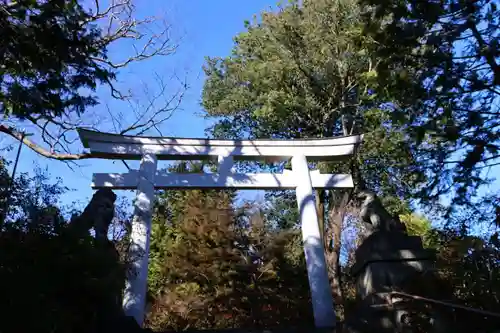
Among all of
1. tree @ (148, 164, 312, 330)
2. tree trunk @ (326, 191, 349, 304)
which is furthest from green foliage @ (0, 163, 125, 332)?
tree trunk @ (326, 191, 349, 304)

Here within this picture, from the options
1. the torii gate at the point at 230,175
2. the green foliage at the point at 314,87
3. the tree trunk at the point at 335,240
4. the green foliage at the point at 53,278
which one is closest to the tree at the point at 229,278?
the tree trunk at the point at 335,240

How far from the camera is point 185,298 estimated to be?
7.55 meters

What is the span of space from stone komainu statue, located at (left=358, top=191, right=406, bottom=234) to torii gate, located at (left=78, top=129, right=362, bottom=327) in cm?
111

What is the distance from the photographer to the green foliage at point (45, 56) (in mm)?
3877

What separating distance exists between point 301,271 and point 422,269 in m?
4.46

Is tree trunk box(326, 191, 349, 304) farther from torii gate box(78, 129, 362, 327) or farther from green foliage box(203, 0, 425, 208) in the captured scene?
torii gate box(78, 129, 362, 327)

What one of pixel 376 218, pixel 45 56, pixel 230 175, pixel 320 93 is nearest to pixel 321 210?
pixel 320 93

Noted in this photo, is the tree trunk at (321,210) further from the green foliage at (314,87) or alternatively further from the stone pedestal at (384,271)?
the stone pedestal at (384,271)

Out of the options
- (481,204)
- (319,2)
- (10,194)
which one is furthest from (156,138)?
(319,2)

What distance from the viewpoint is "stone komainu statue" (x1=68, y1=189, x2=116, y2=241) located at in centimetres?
445

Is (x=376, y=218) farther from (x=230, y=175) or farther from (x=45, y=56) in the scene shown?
(x=45, y=56)

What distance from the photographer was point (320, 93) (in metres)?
10.7

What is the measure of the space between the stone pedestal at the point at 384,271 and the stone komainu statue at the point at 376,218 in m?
0.13

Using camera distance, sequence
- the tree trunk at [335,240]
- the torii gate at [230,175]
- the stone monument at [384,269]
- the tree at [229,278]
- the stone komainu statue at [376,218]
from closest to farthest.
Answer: the stone monument at [384,269] → the stone komainu statue at [376,218] → the torii gate at [230,175] → the tree at [229,278] → the tree trunk at [335,240]
